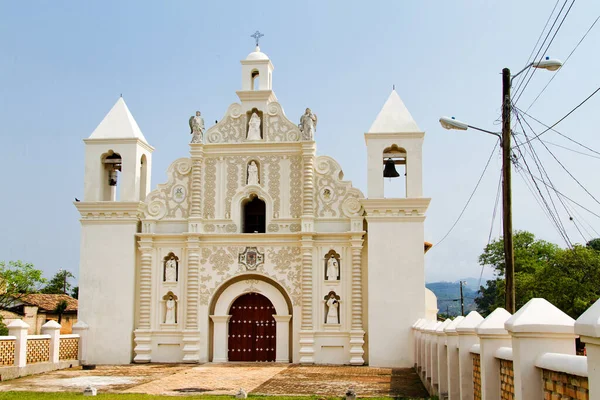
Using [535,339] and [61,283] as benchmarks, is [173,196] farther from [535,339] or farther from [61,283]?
[61,283]

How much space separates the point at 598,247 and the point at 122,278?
42.4 meters

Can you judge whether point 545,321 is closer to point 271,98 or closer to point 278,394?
point 278,394

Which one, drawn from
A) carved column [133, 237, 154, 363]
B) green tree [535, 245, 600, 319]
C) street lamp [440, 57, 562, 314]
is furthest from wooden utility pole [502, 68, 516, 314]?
green tree [535, 245, 600, 319]

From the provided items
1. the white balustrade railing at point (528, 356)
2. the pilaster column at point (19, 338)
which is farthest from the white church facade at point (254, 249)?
the white balustrade railing at point (528, 356)

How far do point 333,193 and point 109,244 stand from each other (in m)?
7.67

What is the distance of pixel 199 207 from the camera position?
82.9 ft

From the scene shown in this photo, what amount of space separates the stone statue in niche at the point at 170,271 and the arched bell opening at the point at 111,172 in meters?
3.28

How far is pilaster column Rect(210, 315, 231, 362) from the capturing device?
24672mm

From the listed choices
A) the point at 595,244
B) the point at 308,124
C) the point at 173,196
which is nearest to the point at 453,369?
the point at 308,124

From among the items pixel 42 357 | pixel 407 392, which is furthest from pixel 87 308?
pixel 407 392

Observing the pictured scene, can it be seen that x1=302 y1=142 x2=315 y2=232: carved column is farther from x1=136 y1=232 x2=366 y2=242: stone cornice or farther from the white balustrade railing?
the white balustrade railing

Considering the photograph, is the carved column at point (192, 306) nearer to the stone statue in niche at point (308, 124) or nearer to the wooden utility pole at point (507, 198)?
the stone statue in niche at point (308, 124)

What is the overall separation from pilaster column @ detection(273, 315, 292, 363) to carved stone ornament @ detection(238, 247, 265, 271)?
1.79m

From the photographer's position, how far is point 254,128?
2559 centimetres
